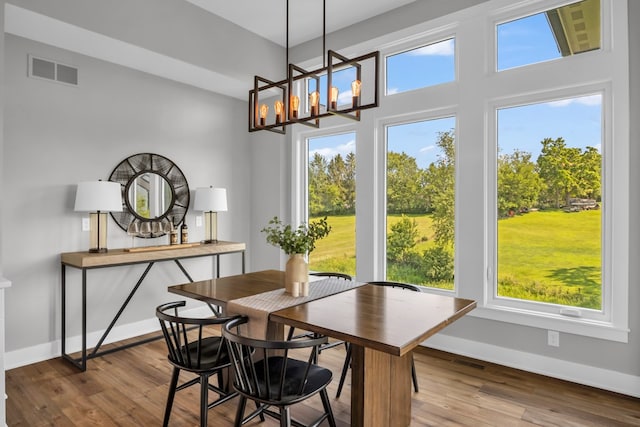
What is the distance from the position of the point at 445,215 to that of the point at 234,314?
7.04ft

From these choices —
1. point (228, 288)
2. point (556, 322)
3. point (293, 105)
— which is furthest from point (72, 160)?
point (556, 322)

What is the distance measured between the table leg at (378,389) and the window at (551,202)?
1474mm

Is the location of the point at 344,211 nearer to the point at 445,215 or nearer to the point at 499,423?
the point at 445,215

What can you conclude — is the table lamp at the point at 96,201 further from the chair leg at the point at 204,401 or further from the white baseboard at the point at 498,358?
the chair leg at the point at 204,401

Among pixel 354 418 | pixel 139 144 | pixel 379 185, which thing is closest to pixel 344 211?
pixel 379 185

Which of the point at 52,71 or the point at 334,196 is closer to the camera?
the point at 52,71

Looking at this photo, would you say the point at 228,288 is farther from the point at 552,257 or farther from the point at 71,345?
the point at 552,257

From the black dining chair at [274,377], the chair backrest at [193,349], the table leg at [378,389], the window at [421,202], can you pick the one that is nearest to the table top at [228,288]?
the chair backrest at [193,349]

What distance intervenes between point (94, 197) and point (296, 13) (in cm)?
247

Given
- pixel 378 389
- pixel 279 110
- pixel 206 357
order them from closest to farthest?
pixel 378 389 → pixel 206 357 → pixel 279 110

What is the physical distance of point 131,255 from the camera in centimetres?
339

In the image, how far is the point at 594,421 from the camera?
2.36 meters

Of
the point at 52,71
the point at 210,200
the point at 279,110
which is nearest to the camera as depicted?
the point at 279,110

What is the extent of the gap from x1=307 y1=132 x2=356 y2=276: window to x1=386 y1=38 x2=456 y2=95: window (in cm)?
73
